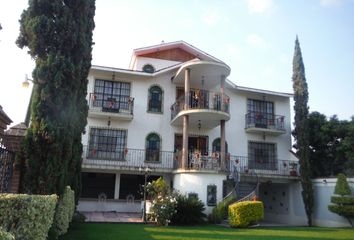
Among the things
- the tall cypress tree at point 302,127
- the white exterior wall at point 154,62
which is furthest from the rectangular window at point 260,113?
the white exterior wall at point 154,62

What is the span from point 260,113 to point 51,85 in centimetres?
1788

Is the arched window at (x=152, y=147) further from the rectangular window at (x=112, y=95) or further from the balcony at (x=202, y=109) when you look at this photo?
the rectangular window at (x=112, y=95)

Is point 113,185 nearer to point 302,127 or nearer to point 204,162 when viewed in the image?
point 204,162

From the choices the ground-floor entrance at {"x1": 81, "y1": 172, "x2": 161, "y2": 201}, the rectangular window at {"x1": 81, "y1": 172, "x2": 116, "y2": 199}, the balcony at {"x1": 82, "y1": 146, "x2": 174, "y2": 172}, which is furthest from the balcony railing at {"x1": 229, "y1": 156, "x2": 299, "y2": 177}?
the rectangular window at {"x1": 81, "y1": 172, "x2": 116, "y2": 199}

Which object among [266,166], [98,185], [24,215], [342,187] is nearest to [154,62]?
[98,185]

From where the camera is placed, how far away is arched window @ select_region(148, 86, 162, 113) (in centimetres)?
2225

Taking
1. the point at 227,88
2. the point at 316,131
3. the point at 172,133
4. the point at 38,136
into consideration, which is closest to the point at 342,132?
the point at 316,131

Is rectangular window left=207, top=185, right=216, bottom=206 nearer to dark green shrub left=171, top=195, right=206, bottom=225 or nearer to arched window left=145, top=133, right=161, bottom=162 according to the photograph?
dark green shrub left=171, top=195, right=206, bottom=225

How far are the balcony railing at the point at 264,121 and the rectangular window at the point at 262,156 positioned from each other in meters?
1.29

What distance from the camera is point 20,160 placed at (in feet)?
28.4

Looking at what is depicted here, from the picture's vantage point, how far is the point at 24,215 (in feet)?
18.1

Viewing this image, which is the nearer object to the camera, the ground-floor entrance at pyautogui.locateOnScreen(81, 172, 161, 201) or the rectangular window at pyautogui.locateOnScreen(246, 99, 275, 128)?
the ground-floor entrance at pyautogui.locateOnScreen(81, 172, 161, 201)

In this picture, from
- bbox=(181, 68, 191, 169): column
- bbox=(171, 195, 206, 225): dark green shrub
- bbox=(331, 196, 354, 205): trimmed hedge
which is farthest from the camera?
bbox=(181, 68, 191, 169): column

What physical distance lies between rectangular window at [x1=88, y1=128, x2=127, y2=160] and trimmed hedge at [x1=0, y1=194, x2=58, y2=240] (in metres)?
14.4
